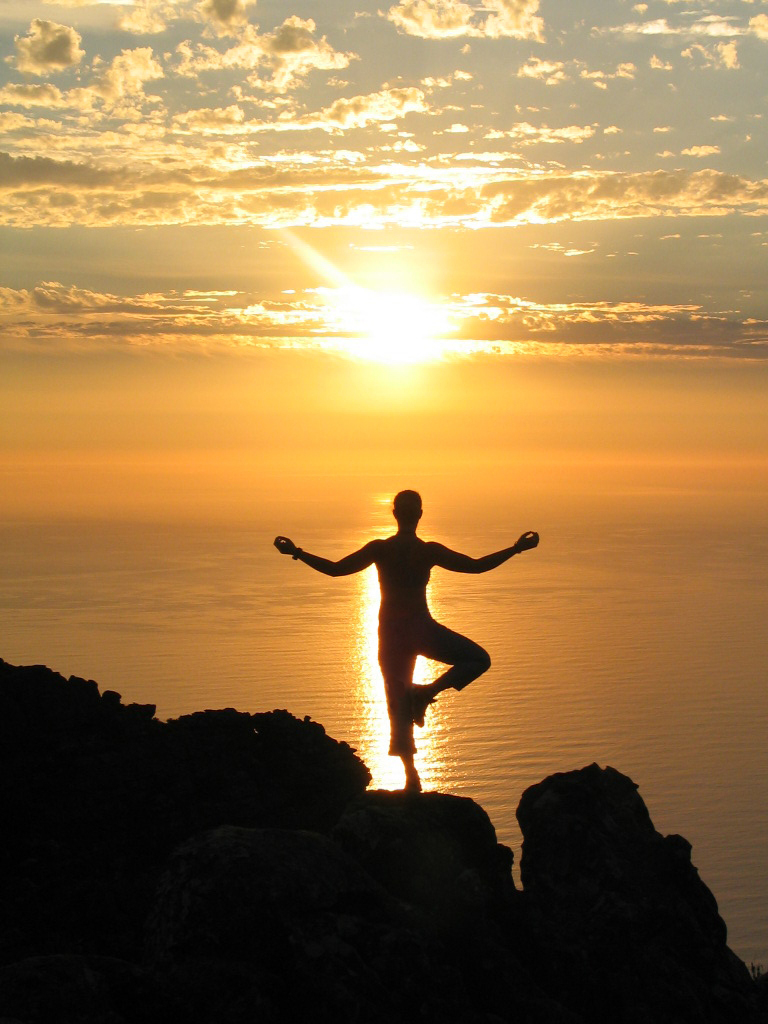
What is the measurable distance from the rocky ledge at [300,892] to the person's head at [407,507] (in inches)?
104

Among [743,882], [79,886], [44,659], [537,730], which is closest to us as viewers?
[79,886]

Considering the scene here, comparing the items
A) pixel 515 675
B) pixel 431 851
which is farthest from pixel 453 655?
pixel 515 675

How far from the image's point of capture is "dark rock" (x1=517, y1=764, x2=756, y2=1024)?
409 inches

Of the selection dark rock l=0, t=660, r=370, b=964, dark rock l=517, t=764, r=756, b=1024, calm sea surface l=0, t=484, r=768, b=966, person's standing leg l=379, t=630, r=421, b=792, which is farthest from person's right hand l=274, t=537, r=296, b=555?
calm sea surface l=0, t=484, r=768, b=966

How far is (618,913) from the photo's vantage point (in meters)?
11.1

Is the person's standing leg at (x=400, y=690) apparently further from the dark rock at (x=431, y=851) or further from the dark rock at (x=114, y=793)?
the dark rock at (x=114, y=793)

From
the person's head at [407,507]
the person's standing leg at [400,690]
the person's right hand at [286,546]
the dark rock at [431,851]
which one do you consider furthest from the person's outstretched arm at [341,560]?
the dark rock at [431,851]

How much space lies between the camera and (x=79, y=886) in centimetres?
1138

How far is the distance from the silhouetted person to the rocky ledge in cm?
96

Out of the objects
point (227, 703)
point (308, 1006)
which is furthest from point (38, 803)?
point (227, 703)

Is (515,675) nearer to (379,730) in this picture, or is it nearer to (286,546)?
(379,730)

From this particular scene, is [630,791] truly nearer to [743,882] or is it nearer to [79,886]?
[79,886]

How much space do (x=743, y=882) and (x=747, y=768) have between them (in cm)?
2412

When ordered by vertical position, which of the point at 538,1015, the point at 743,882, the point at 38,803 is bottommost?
the point at 743,882
